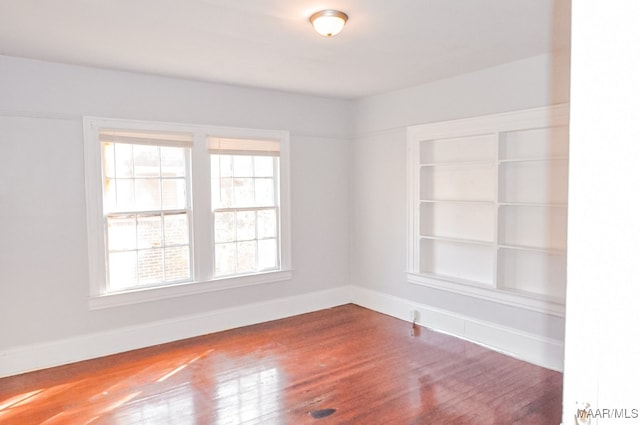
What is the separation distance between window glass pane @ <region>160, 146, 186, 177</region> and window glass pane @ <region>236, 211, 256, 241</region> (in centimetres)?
77

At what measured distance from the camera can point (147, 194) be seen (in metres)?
4.02

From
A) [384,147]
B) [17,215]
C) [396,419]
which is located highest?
[384,147]

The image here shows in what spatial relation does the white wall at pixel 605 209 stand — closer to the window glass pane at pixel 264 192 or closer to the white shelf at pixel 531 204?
the white shelf at pixel 531 204

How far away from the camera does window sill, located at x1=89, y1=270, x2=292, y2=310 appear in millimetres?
3795

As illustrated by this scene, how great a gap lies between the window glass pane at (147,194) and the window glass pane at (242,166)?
839mm

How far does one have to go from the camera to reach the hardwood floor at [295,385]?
9.08 ft

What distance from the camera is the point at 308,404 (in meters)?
2.91

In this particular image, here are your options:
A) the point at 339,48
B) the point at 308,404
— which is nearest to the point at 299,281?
the point at 308,404

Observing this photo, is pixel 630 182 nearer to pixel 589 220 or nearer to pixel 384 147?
pixel 589 220

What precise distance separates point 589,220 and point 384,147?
4.47 meters

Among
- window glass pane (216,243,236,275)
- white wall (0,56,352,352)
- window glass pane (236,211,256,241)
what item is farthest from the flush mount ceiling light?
window glass pane (216,243,236,275)

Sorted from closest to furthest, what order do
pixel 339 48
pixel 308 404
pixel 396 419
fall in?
1. pixel 396 419
2. pixel 308 404
3. pixel 339 48

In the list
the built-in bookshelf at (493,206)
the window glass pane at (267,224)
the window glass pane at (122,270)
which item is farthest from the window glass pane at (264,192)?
the built-in bookshelf at (493,206)

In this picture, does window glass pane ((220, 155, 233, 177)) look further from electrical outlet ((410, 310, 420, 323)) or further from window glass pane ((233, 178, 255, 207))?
electrical outlet ((410, 310, 420, 323))
